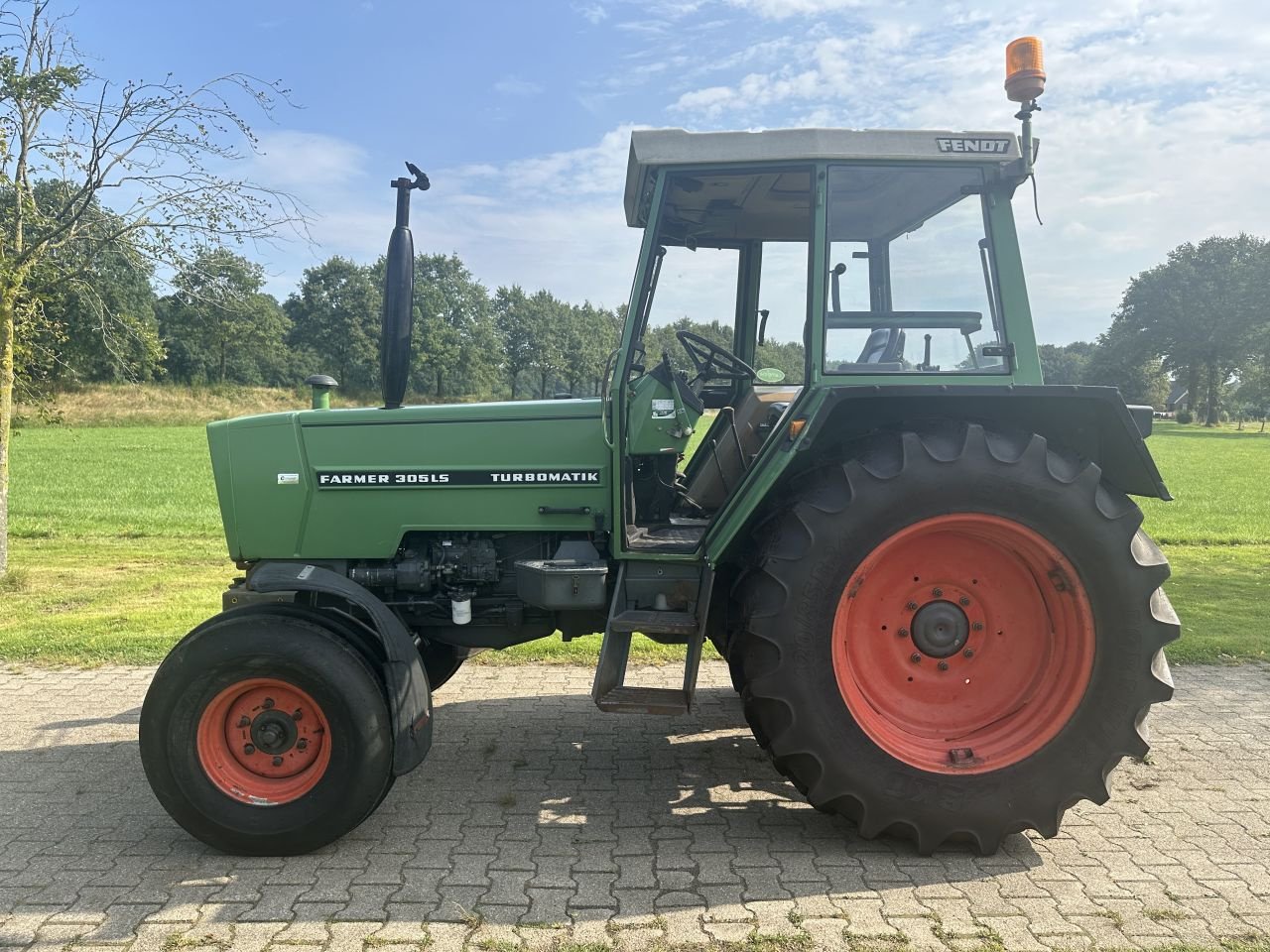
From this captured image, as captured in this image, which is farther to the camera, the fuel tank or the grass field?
the grass field

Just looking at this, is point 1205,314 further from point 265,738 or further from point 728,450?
point 265,738

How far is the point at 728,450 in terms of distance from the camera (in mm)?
3912

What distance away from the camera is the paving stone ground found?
2.62m

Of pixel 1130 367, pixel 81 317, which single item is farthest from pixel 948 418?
pixel 1130 367

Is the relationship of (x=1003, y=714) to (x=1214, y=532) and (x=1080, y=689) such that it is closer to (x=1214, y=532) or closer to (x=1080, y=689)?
(x=1080, y=689)

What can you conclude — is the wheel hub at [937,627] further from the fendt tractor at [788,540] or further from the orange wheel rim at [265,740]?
the orange wheel rim at [265,740]

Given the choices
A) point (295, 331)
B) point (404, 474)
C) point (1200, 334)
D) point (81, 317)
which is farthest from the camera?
point (1200, 334)

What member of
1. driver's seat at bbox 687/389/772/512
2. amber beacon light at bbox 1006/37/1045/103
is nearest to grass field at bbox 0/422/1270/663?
driver's seat at bbox 687/389/772/512

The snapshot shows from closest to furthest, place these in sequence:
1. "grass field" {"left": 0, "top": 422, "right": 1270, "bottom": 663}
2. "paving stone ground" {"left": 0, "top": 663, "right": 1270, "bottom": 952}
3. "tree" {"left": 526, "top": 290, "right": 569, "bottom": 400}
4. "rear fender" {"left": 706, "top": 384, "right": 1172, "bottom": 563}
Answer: "paving stone ground" {"left": 0, "top": 663, "right": 1270, "bottom": 952}
"rear fender" {"left": 706, "top": 384, "right": 1172, "bottom": 563}
"grass field" {"left": 0, "top": 422, "right": 1270, "bottom": 663}
"tree" {"left": 526, "top": 290, "right": 569, "bottom": 400}

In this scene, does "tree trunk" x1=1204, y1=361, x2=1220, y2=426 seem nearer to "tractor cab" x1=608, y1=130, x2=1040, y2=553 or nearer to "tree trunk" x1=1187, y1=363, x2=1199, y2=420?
"tree trunk" x1=1187, y1=363, x2=1199, y2=420

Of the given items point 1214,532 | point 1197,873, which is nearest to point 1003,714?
point 1197,873

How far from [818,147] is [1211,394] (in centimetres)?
6946

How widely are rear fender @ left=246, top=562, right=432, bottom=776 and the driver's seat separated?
4.98 feet

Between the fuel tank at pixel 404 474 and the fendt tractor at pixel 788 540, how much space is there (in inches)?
0.5
